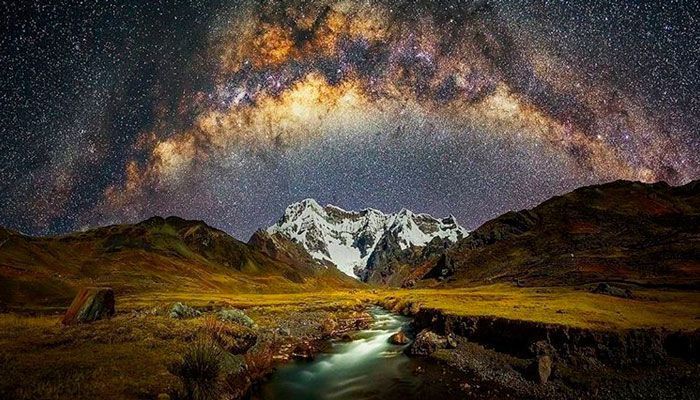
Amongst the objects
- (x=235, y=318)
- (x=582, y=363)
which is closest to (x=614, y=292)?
(x=582, y=363)

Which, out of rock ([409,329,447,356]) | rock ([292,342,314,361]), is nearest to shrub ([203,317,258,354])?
rock ([292,342,314,361])

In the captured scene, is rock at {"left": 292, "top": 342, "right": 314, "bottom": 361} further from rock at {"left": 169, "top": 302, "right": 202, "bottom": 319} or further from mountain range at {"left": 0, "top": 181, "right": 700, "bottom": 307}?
mountain range at {"left": 0, "top": 181, "right": 700, "bottom": 307}

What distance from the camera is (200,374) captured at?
61.9 feet

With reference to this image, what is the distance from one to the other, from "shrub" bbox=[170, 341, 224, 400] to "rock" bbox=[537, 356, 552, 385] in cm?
2061

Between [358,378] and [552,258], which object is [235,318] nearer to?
[358,378]

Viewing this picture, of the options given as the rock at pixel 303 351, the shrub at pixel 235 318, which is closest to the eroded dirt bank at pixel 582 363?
the rock at pixel 303 351

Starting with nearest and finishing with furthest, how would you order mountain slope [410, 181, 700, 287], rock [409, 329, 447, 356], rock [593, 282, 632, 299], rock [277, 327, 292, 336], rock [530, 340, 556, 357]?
rock [530, 340, 556, 357], rock [409, 329, 447, 356], rock [277, 327, 292, 336], rock [593, 282, 632, 299], mountain slope [410, 181, 700, 287]

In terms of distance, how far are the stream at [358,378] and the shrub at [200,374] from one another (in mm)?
5007

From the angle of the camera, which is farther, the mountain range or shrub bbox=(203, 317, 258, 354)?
the mountain range

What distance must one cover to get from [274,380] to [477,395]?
13794 millimetres

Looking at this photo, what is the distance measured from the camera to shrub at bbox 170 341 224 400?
59.8 ft

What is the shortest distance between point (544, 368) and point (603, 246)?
135116 millimetres

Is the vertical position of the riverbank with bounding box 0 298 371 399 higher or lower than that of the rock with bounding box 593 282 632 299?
higher

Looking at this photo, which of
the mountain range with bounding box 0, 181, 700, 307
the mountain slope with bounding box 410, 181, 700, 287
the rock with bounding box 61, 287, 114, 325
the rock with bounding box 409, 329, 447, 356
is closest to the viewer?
the rock with bounding box 61, 287, 114, 325
